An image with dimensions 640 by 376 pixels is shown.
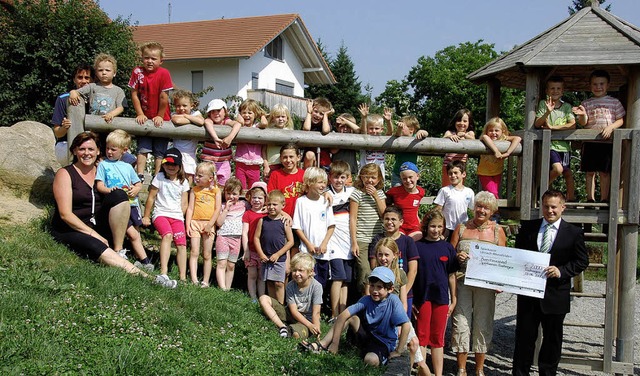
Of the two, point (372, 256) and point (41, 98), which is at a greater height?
point (41, 98)

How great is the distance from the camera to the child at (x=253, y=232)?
698 cm

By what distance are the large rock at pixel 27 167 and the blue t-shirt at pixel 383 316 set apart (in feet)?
13.7

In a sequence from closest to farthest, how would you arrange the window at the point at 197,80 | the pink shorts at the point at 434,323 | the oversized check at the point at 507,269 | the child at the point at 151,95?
the oversized check at the point at 507,269
the pink shorts at the point at 434,323
the child at the point at 151,95
the window at the point at 197,80

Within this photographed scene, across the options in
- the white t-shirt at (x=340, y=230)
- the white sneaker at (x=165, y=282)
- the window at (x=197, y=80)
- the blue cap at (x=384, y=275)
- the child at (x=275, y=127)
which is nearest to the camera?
the blue cap at (x=384, y=275)

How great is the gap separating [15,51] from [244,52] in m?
13.9

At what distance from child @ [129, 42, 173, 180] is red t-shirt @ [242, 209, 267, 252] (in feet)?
3.67

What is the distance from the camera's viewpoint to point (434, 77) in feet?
148

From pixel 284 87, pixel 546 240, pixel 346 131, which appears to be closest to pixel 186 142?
pixel 346 131

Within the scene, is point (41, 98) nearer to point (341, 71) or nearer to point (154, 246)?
point (154, 246)

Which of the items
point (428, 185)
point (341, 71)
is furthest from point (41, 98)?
point (341, 71)

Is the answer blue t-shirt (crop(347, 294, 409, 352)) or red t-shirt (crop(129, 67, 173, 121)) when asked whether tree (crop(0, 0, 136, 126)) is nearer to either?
red t-shirt (crop(129, 67, 173, 121))

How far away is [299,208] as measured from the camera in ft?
22.5

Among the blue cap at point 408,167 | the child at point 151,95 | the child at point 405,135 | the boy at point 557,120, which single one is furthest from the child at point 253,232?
the boy at point 557,120

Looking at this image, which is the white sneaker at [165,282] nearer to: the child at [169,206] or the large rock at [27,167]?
the child at [169,206]
